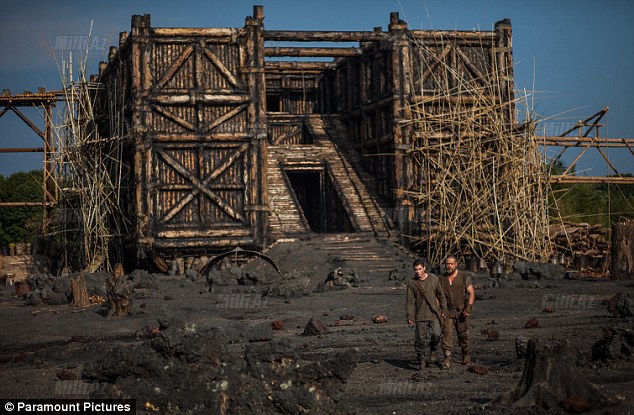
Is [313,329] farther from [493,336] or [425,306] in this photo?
[425,306]

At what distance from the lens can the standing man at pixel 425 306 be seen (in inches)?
408

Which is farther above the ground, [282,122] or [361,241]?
[282,122]

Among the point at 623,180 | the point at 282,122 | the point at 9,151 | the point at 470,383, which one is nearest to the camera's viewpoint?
the point at 470,383

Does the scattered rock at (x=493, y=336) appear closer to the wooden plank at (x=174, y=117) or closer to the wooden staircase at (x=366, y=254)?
the wooden staircase at (x=366, y=254)

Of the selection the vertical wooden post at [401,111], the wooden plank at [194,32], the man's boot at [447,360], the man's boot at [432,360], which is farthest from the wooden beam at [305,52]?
the man's boot at [447,360]

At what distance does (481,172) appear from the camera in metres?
24.0

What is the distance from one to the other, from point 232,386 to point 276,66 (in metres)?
25.2

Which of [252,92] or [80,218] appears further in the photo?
[80,218]

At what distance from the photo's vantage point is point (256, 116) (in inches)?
961

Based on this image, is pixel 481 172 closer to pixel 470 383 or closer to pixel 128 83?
pixel 128 83

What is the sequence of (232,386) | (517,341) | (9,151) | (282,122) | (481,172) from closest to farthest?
(232,386) < (517,341) < (481,172) < (282,122) < (9,151)

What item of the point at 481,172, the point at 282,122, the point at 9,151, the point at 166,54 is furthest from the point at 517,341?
the point at 9,151

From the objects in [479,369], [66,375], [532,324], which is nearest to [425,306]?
[479,369]

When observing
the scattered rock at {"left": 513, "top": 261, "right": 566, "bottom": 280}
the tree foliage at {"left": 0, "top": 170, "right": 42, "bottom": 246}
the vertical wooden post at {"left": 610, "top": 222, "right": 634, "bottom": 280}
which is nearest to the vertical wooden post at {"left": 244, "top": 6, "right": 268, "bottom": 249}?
the scattered rock at {"left": 513, "top": 261, "right": 566, "bottom": 280}
